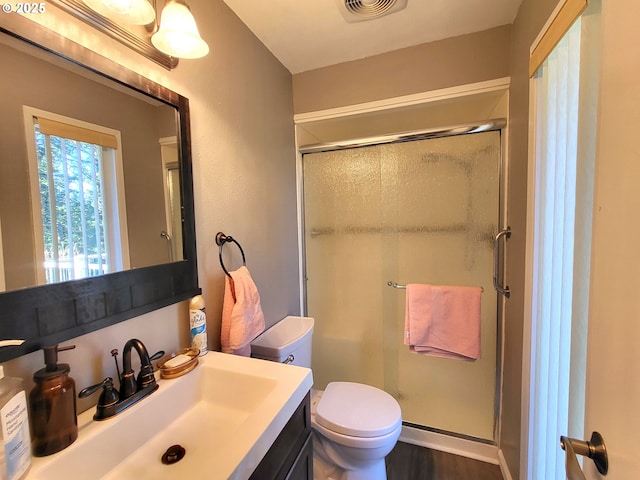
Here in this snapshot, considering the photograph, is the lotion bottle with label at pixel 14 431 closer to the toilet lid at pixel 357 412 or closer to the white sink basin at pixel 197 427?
the white sink basin at pixel 197 427

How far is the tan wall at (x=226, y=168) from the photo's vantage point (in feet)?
2.66

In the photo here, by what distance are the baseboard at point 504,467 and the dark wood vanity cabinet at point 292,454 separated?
1243 millimetres

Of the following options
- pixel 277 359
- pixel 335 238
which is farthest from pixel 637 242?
pixel 335 238

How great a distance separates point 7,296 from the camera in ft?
1.95

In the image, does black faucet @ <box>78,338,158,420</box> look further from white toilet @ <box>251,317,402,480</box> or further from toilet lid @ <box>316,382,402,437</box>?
toilet lid @ <box>316,382,402,437</box>

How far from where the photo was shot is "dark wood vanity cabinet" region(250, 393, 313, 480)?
75 centimetres

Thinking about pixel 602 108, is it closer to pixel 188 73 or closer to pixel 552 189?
pixel 552 189

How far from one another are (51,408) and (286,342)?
0.95 meters

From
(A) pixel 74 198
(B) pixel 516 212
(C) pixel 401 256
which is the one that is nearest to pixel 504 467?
(C) pixel 401 256

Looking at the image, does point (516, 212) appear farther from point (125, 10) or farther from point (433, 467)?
point (125, 10)

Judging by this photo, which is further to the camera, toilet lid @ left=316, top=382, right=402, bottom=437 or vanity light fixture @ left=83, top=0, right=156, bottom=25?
toilet lid @ left=316, top=382, right=402, bottom=437

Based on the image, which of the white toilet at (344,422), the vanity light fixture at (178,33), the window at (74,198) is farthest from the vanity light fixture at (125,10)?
the white toilet at (344,422)

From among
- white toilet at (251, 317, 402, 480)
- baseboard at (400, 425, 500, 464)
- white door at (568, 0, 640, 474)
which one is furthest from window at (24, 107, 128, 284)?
baseboard at (400, 425, 500, 464)

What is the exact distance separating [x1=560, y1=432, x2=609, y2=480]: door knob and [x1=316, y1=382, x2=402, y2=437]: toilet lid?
0.92 m
